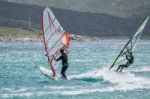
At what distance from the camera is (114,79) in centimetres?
5744

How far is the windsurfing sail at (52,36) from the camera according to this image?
53750mm

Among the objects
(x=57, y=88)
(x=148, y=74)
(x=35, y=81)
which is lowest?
(x=148, y=74)

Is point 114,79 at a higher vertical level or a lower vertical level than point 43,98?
lower

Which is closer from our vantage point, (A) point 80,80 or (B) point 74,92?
(B) point 74,92

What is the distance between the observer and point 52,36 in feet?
178

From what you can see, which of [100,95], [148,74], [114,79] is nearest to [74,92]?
[100,95]

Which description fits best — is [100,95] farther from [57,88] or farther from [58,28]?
[58,28]

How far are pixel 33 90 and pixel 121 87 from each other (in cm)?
714

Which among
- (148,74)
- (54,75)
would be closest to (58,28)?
(54,75)

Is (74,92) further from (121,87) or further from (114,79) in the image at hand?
(114,79)

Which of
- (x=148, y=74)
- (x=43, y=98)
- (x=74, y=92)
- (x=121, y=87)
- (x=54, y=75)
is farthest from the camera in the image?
(x=148, y=74)

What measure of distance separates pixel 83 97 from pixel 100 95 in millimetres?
1731

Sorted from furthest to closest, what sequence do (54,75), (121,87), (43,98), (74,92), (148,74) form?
(148,74), (54,75), (121,87), (74,92), (43,98)

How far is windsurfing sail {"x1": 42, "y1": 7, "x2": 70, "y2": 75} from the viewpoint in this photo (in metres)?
53.8
